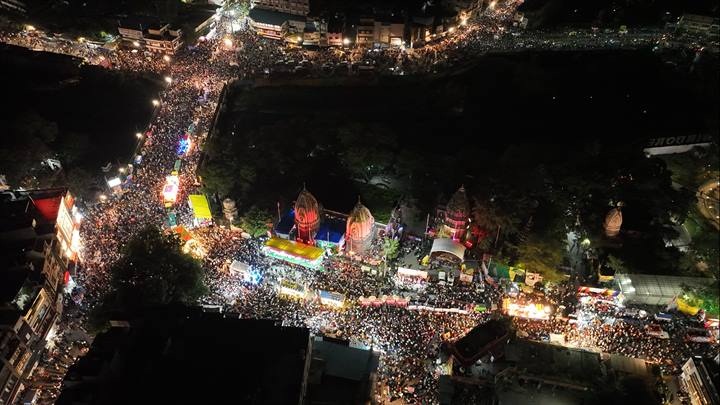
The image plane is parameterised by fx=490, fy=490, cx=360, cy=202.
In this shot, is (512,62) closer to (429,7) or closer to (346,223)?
(429,7)

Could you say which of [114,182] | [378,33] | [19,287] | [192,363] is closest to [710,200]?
[192,363]

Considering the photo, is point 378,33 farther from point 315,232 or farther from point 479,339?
point 479,339

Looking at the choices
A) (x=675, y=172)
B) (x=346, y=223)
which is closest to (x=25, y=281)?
(x=346, y=223)

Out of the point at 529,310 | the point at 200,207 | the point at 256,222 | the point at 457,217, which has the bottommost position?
the point at 529,310

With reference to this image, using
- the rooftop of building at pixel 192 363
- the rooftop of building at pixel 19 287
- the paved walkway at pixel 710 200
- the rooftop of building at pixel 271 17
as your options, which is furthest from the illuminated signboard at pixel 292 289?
the rooftop of building at pixel 271 17

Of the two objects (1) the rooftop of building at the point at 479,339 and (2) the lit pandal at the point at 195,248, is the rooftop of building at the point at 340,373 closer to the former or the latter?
(1) the rooftop of building at the point at 479,339
